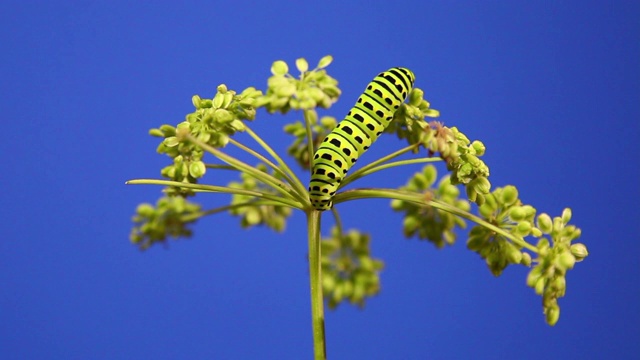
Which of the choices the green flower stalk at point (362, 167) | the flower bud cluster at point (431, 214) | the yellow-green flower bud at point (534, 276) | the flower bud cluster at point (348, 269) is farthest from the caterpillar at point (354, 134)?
the flower bud cluster at point (348, 269)

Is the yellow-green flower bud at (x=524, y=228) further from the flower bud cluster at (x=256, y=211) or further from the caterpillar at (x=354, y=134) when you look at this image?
the flower bud cluster at (x=256, y=211)

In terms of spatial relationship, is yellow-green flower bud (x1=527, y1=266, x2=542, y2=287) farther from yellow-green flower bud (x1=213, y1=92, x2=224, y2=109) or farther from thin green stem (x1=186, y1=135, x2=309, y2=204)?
yellow-green flower bud (x1=213, y1=92, x2=224, y2=109)

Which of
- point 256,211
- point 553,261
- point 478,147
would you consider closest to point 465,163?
point 478,147

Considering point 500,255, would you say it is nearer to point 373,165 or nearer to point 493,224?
point 493,224

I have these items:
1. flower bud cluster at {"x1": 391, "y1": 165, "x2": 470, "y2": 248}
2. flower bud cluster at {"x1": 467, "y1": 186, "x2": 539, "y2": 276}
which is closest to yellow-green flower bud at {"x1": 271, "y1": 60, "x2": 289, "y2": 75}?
flower bud cluster at {"x1": 467, "y1": 186, "x2": 539, "y2": 276}

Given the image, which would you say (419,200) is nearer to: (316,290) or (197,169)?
(316,290)

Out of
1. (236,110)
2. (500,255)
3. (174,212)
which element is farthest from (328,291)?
(236,110)

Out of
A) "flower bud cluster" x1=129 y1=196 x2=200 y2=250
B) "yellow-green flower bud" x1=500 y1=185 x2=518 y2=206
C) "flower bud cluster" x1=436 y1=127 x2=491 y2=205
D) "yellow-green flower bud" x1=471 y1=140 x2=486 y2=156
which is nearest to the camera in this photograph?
"flower bud cluster" x1=436 y1=127 x2=491 y2=205
